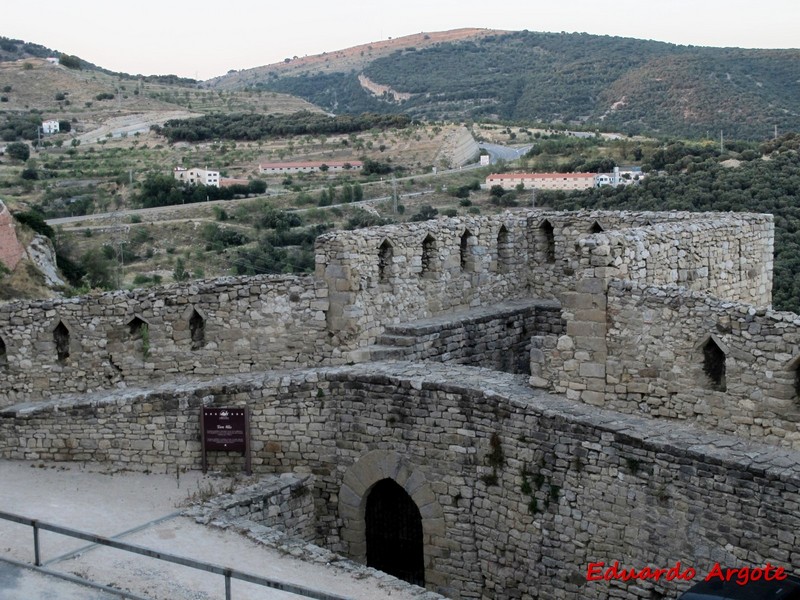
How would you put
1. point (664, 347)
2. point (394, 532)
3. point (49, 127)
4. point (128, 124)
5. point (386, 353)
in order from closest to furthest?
point (664, 347)
point (394, 532)
point (386, 353)
point (49, 127)
point (128, 124)

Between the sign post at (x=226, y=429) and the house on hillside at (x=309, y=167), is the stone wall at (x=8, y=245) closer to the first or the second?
the sign post at (x=226, y=429)

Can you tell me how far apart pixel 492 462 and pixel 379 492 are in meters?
1.93

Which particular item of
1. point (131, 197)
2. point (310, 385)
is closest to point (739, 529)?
point (310, 385)

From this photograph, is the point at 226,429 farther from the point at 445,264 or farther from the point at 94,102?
A: the point at 94,102

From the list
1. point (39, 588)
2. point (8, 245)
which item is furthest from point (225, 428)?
point (8, 245)

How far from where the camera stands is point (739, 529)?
27.3 feet

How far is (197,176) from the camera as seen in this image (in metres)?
51.7

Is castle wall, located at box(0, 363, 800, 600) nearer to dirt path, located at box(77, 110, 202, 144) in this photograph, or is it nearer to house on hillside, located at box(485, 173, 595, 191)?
house on hillside, located at box(485, 173, 595, 191)

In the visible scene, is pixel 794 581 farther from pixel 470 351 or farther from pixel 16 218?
pixel 16 218

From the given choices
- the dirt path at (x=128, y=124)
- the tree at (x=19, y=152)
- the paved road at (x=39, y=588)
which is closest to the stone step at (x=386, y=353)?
the paved road at (x=39, y=588)

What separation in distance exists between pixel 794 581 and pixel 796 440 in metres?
1.25

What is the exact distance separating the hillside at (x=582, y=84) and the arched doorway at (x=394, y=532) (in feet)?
145

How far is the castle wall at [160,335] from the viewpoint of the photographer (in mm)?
12641

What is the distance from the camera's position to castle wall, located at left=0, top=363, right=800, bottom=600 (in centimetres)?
855
